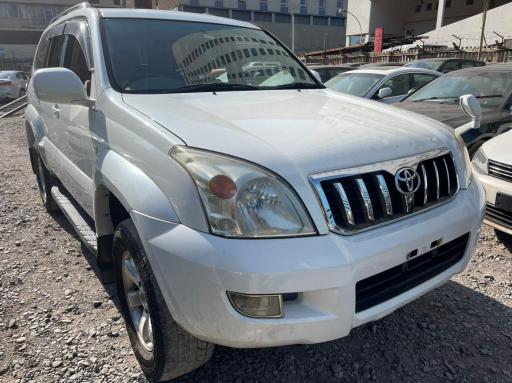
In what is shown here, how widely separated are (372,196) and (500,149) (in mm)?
2560

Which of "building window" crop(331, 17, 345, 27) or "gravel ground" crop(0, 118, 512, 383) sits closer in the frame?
"gravel ground" crop(0, 118, 512, 383)

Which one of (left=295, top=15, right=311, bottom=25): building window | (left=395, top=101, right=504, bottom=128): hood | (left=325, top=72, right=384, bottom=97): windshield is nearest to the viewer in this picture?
(left=395, top=101, right=504, bottom=128): hood

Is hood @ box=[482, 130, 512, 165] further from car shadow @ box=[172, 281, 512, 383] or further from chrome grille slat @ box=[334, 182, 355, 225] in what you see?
chrome grille slat @ box=[334, 182, 355, 225]

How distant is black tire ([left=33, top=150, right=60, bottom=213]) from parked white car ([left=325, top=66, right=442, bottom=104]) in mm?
4861

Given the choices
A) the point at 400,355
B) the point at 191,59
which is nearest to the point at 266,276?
the point at 400,355

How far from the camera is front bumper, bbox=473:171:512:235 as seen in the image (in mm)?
3488

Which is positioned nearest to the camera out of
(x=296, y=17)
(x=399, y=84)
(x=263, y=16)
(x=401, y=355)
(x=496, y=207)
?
(x=401, y=355)

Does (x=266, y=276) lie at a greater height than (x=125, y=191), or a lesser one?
lesser

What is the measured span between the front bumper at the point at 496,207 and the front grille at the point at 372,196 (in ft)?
5.56

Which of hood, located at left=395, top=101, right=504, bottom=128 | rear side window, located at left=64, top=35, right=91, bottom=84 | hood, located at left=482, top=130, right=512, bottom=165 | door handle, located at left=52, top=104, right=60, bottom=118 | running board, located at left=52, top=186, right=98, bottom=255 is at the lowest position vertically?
running board, located at left=52, top=186, right=98, bottom=255

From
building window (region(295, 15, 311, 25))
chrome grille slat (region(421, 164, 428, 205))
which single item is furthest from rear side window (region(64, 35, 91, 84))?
building window (region(295, 15, 311, 25))

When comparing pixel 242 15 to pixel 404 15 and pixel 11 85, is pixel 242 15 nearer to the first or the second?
pixel 404 15

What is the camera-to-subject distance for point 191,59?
9.61 ft

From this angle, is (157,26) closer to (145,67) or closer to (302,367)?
(145,67)
